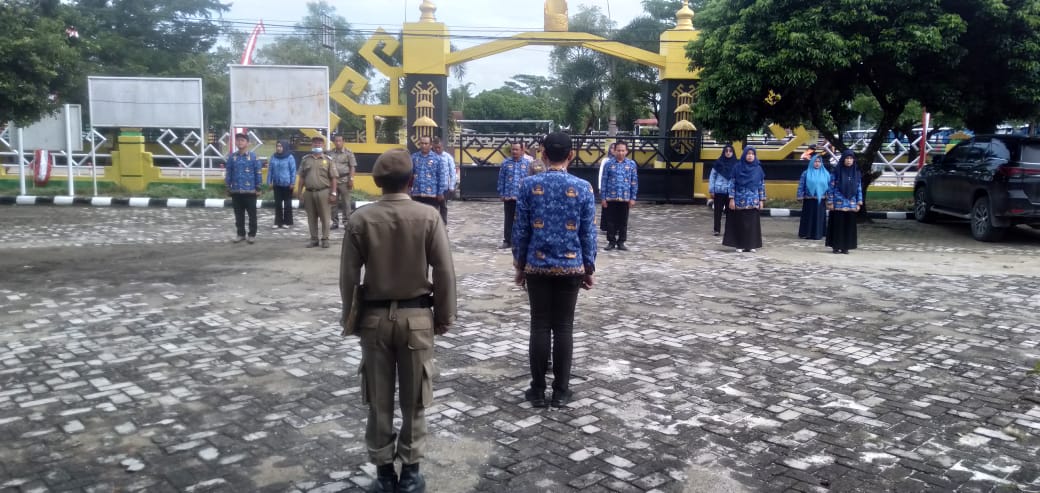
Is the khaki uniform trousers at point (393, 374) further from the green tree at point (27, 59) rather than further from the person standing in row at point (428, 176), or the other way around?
the green tree at point (27, 59)

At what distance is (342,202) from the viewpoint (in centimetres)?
1438

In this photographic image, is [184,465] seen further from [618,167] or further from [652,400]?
[618,167]

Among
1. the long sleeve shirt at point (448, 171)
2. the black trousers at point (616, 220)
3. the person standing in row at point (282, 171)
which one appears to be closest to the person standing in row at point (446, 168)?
the long sleeve shirt at point (448, 171)

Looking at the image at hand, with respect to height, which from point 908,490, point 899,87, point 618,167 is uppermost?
point 899,87

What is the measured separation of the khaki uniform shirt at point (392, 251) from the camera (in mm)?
3766

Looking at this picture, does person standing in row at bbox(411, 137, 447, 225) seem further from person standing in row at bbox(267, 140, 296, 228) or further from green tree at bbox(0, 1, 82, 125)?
green tree at bbox(0, 1, 82, 125)

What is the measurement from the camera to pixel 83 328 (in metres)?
6.95

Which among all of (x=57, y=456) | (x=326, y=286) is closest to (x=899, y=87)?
(x=326, y=286)

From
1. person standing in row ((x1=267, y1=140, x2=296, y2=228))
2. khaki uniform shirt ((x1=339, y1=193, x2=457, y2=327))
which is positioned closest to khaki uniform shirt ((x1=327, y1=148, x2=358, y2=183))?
person standing in row ((x1=267, y1=140, x2=296, y2=228))

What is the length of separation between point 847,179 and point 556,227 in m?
8.11

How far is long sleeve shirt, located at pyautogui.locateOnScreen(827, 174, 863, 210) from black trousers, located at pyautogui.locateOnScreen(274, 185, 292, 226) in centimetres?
877

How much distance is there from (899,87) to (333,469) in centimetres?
1349

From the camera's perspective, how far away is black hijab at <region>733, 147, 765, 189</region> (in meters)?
11.6

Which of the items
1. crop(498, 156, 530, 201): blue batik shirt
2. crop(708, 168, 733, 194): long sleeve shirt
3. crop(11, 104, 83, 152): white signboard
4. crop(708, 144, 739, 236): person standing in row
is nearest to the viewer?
crop(498, 156, 530, 201): blue batik shirt
